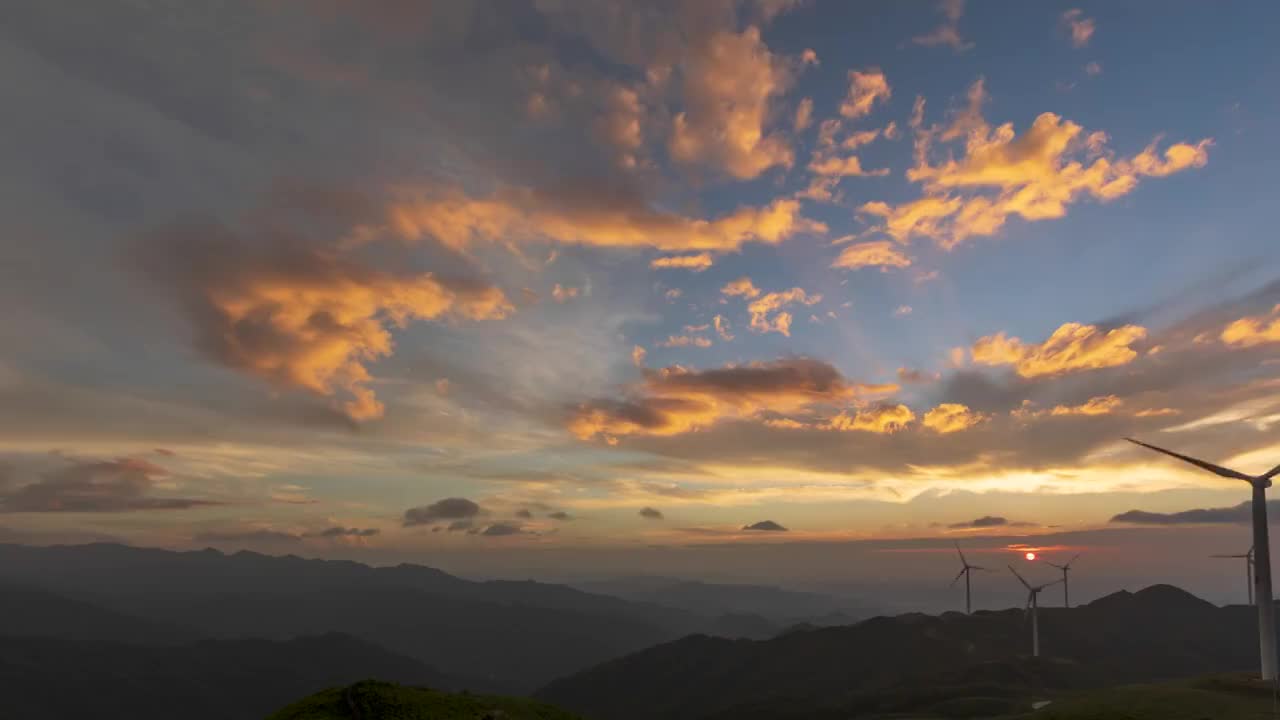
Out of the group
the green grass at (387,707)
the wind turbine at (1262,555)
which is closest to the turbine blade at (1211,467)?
the wind turbine at (1262,555)

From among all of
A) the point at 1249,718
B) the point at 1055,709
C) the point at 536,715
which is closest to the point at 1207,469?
the point at 1249,718

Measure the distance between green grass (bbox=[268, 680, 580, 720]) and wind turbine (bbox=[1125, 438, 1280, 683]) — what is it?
100 metres

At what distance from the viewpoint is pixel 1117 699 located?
408 ft

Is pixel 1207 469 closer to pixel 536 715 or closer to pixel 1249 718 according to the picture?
pixel 1249 718

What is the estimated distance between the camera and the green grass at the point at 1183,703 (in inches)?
4085

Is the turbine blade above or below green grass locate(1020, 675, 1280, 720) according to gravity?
above

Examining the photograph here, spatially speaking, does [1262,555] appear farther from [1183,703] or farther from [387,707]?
[387,707]

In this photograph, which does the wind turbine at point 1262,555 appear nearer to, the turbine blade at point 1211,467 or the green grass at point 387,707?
the turbine blade at point 1211,467

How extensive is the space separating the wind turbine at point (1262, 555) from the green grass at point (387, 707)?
100m

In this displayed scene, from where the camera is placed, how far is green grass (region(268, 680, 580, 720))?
221 ft

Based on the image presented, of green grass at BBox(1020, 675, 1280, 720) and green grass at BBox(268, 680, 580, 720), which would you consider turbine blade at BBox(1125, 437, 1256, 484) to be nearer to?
green grass at BBox(1020, 675, 1280, 720)

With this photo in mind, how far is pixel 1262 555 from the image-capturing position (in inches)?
4321

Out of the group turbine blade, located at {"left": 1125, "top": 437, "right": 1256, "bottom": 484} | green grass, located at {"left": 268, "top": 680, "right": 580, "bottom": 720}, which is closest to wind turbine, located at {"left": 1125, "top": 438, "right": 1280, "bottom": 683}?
turbine blade, located at {"left": 1125, "top": 437, "right": 1256, "bottom": 484}

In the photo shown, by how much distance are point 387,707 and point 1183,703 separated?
113 m
